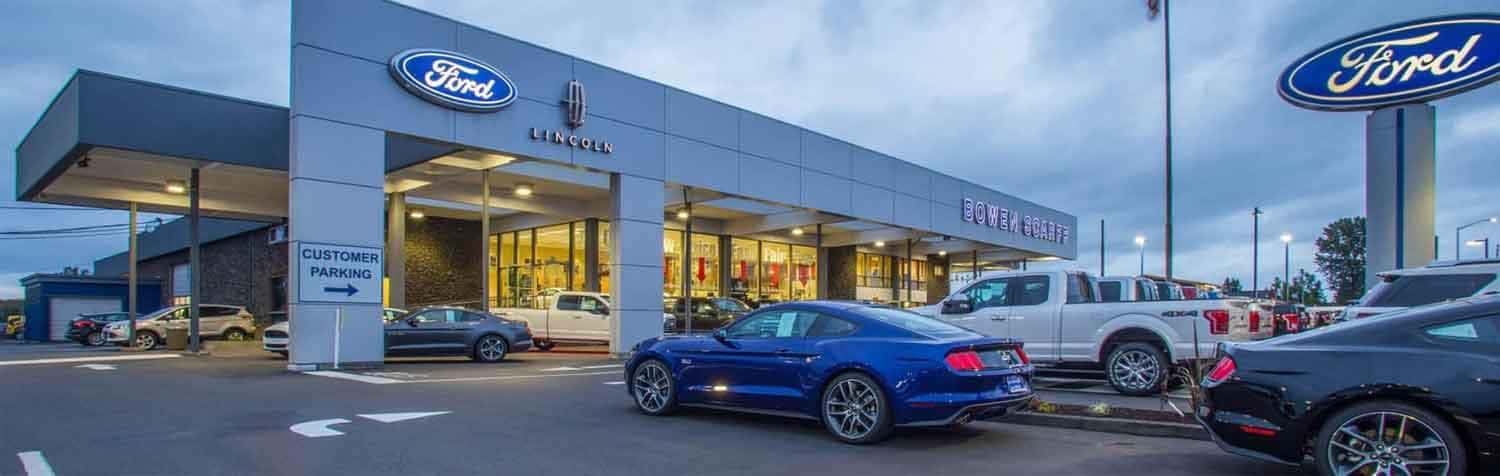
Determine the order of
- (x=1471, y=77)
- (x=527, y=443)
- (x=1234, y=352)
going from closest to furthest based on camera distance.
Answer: (x=1234, y=352)
(x=527, y=443)
(x=1471, y=77)

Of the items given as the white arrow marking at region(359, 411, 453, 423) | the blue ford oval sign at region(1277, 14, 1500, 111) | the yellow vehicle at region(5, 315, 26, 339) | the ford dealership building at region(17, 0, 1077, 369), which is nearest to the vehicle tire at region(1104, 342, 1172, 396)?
the white arrow marking at region(359, 411, 453, 423)

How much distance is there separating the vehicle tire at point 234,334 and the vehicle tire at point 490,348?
13.9m

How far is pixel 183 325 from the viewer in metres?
25.9

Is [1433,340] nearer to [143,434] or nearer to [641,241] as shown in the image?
[143,434]

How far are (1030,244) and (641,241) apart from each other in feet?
84.6

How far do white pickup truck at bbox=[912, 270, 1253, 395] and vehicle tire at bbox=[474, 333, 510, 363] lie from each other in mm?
10071

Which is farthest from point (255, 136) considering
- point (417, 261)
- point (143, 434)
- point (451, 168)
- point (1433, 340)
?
point (1433, 340)

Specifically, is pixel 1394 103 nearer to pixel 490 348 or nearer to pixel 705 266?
pixel 490 348

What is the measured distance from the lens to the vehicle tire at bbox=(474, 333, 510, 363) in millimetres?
18984

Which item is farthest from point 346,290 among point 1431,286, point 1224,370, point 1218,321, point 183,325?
point 1431,286

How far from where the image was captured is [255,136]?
20141 millimetres

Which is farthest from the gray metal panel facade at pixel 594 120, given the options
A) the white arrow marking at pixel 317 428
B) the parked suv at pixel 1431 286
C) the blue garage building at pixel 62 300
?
the blue garage building at pixel 62 300

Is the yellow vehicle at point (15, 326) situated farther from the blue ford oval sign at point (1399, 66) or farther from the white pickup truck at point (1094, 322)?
the blue ford oval sign at point (1399, 66)

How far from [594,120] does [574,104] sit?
75cm
